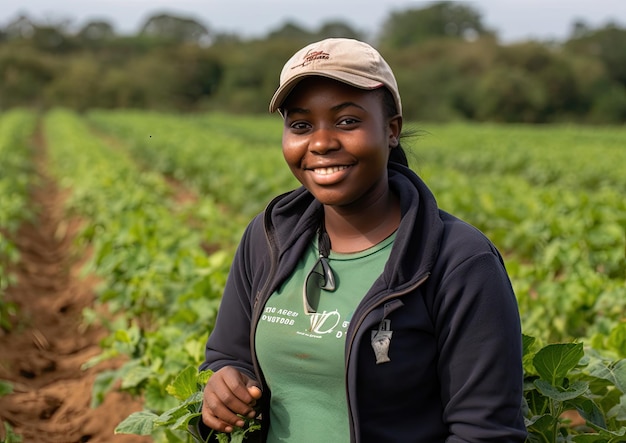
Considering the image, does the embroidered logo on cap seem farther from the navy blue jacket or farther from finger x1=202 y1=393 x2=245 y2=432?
finger x1=202 y1=393 x2=245 y2=432

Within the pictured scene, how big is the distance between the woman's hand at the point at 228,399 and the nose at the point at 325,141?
0.61 m

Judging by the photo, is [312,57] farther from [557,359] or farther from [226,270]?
[226,270]

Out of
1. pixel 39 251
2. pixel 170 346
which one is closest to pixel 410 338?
pixel 170 346

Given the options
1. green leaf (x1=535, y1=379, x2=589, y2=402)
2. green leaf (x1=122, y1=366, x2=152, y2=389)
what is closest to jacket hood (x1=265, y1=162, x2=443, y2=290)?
green leaf (x1=535, y1=379, x2=589, y2=402)

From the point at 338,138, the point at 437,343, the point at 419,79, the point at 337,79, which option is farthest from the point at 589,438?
the point at 419,79

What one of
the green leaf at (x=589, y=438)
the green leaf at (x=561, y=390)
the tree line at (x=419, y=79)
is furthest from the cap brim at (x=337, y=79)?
the tree line at (x=419, y=79)

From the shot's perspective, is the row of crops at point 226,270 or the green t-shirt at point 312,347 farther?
the row of crops at point 226,270

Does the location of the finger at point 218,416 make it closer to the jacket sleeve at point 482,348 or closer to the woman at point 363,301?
the woman at point 363,301

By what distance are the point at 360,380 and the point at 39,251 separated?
26.8 feet

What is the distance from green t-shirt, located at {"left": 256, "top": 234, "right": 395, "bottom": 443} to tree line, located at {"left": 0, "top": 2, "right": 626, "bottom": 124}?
176 ft

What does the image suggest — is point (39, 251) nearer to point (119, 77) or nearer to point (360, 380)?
point (360, 380)

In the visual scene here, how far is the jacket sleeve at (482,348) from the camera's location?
70.5 inches

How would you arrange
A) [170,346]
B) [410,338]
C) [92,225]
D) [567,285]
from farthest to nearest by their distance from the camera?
[92,225] → [567,285] → [170,346] → [410,338]

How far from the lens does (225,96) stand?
65.3 m
